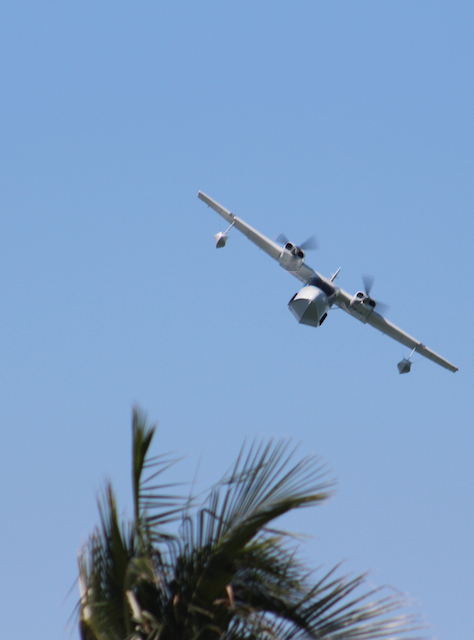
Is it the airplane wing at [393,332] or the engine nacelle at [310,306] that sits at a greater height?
the airplane wing at [393,332]

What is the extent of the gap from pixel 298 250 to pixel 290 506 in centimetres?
2671

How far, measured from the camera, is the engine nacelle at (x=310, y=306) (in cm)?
2861

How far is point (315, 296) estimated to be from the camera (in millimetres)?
28797

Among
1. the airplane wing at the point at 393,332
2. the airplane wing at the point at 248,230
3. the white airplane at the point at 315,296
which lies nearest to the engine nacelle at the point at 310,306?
the white airplane at the point at 315,296

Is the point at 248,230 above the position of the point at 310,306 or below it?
above

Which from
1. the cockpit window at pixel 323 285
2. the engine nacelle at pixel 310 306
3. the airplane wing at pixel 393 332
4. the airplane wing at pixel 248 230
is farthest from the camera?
the airplane wing at pixel 248 230

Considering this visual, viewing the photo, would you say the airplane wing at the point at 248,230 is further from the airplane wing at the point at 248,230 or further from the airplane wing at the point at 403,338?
the airplane wing at the point at 403,338

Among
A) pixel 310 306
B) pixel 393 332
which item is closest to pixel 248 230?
pixel 310 306

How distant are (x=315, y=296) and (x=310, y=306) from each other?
1.61ft

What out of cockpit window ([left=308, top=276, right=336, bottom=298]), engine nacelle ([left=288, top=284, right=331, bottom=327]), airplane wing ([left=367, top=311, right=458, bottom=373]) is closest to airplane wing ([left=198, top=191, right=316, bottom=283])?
cockpit window ([left=308, top=276, right=336, bottom=298])

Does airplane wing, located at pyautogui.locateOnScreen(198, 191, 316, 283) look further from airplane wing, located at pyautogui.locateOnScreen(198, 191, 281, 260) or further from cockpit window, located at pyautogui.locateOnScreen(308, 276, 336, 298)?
cockpit window, located at pyautogui.locateOnScreen(308, 276, 336, 298)

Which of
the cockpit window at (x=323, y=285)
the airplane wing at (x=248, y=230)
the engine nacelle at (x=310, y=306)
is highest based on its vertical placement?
the airplane wing at (x=248, y=230)

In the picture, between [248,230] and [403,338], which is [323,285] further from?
[403,338]

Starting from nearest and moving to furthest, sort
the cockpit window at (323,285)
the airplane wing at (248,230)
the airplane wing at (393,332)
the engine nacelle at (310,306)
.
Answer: the engine nacelle at (310,306) < the cockpit window at (323,285) < the airplane wing at (393,332) < the airplane wing at (248,230)
